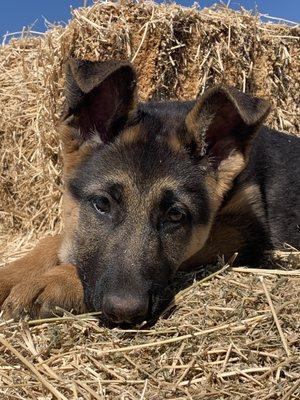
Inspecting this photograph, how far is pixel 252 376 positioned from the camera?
11.8 ft

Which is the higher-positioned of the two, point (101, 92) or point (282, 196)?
point (101, 92)

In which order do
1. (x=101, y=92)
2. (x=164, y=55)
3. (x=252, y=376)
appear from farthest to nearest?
(x=164, y=55) → (x=101, y=92) → (x=252, y=376)

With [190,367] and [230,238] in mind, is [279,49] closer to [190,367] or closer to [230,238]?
[230,238]

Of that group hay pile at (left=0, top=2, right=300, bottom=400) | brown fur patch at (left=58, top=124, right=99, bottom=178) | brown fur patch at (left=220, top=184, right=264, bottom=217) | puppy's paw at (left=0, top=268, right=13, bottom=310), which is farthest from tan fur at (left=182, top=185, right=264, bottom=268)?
puppy's paw at (left=0, top=268, right=13, bottom=310)

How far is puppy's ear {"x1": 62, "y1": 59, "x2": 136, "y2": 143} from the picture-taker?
4.74 metres

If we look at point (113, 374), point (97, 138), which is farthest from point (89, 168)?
point (113, 374)

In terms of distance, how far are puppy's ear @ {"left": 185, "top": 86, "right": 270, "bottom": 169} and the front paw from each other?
59.7 inches

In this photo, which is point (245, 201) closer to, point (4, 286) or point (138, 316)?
point (138, 316)

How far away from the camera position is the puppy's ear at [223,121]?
480cm

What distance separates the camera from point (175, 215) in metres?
4.73

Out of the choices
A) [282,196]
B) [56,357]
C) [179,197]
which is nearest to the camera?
[56,357]

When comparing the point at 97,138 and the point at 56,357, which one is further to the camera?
the point at 97,138

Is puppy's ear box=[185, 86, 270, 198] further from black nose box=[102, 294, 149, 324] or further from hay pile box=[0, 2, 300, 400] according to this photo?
black nose box=[102, 294, 149, 324]

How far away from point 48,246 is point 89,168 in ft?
3.17
